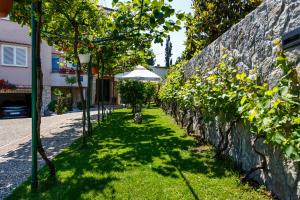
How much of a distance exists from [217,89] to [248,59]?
0.73 metres

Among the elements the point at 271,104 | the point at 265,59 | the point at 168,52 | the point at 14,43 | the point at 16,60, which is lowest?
the point at 271,104

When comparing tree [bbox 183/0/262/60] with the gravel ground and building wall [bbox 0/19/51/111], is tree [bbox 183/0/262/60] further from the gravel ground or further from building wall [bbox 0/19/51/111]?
building wall [bbox 0/19/51/111]

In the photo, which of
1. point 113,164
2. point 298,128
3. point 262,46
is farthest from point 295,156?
point 113,164

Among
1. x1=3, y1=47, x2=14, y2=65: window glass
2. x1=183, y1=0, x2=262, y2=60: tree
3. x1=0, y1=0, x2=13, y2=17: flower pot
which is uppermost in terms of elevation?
x1=183, y1=0, x2=262, y2=60: tree

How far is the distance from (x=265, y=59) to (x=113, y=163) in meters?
3.60

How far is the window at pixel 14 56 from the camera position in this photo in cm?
1986

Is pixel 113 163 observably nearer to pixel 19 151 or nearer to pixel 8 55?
pixel 19 151

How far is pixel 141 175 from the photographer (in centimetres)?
521

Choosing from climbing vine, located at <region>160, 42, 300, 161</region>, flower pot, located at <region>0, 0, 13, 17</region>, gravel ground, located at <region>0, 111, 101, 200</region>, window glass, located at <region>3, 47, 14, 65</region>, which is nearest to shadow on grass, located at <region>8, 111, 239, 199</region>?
gravel ground, located at <region>0, 111, 101, 200</region>

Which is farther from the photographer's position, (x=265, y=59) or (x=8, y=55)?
(x=8, y=55)

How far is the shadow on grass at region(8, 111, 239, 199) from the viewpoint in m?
4.68

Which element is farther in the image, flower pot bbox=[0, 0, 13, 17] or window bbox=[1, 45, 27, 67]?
window bbox=[1, 45, 27, 67]

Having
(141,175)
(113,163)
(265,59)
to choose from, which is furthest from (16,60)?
(265,59)

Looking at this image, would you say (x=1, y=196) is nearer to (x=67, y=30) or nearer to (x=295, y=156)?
(x=295, y=156)
